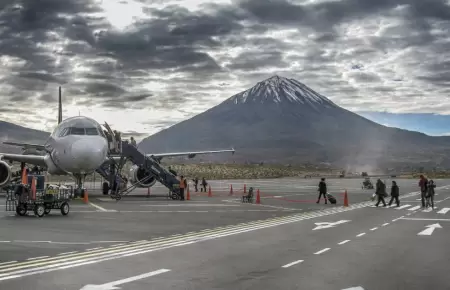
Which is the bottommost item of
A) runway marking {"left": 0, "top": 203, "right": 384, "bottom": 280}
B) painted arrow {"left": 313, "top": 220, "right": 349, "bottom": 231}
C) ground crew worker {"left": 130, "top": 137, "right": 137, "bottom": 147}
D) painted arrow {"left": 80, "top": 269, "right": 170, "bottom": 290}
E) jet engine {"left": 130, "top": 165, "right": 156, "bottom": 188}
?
painted arrow {"left": 80, "top": 269, "right": 170, "bottom": 290}

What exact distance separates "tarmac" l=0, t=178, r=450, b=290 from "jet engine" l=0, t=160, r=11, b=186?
12494mm

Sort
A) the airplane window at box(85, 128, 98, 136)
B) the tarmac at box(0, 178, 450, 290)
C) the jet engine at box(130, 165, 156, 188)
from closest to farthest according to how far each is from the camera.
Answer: the tarmac at box(0, 178, 450, 290) → the airplane window at box(85, 128, 98, 136) → the jet engine at box(130, 165, 156, 188)

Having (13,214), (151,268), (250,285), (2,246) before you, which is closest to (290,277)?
(250,285)

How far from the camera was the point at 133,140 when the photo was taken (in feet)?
150

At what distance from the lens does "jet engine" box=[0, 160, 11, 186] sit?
38625mm

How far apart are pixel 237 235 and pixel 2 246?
764 cm

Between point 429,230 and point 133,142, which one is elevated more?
point 133,142

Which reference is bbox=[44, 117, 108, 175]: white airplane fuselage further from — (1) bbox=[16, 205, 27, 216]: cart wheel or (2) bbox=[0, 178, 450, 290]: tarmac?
(1) bbox=[16, 205, 27, 216]: cart wheel

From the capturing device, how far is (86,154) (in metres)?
36.4

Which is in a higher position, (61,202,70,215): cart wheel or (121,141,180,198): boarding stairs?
(121,141,180,198): boarding stairs

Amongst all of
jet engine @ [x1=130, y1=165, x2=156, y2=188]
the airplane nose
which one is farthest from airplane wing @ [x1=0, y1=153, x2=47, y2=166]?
jet engine @ [x1=130, y1=165, x2=156, y2=188]

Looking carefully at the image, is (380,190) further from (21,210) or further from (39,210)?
(21,210)

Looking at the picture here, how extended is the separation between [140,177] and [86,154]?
33.6 ft

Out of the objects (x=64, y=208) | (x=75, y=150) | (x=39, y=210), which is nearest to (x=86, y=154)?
(x=75, y=150)
